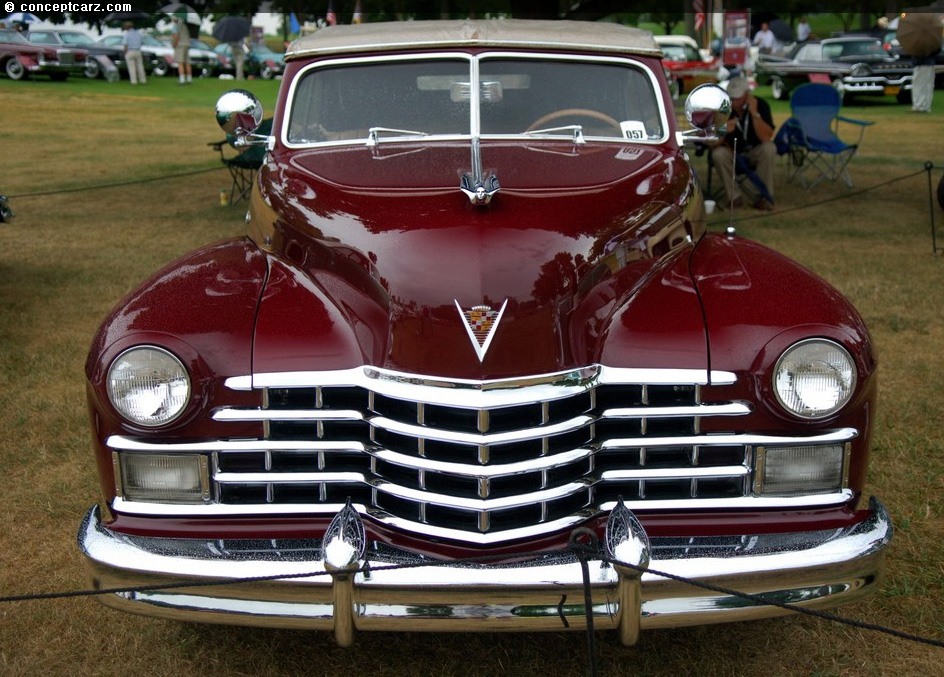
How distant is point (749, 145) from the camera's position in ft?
32.8

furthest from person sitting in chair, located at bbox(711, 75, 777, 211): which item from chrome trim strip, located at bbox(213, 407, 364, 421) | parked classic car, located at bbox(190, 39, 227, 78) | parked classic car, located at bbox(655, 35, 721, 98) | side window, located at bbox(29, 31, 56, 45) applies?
parked classic car, located at bbox(190, 39, 227, 78)

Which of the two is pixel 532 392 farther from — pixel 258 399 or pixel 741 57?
pixel 741 57

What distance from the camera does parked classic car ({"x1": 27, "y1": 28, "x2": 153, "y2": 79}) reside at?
2955 cm

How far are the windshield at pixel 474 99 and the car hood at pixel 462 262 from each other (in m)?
0.40

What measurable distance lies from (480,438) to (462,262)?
0.50 metres

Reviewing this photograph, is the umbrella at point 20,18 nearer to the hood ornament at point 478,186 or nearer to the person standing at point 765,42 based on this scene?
the person standing at point 765,42

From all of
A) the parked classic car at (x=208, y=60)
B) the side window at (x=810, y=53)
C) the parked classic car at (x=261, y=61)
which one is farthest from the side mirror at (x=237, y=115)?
the parked classic car at (x=208, y=60)

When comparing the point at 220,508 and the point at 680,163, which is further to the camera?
the point at 680,163

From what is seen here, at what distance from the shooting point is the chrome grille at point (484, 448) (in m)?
2.60

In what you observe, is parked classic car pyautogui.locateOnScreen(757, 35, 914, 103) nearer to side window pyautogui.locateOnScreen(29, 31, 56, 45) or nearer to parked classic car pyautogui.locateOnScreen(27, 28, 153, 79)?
parked classic car pyautogui.locateOnScreen(27, 28, 153, 79)

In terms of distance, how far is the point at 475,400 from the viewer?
2537mm

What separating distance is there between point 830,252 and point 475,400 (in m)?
6.86

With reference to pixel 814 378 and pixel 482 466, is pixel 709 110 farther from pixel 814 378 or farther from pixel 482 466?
pixel 482 466

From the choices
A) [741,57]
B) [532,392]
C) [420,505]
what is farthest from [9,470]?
[741,57]
